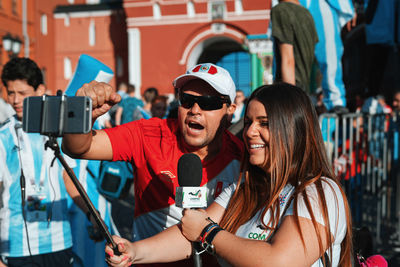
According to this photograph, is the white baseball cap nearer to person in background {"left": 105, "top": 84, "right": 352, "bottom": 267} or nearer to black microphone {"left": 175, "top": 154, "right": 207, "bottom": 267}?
person in background {"left": 105, "top": 84, "right": 352, "bottom": 267}

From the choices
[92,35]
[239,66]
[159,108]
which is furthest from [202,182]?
[92,35]

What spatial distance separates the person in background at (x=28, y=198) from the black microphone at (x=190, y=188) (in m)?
1.77

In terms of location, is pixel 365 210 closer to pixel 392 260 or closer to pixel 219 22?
pixel 392 260

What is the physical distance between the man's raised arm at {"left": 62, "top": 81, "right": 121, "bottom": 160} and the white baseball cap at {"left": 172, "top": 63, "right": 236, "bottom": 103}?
467 millimetres

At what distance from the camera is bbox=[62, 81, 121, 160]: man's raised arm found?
226cm

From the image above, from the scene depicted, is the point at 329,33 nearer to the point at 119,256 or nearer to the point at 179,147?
the point at 179,147

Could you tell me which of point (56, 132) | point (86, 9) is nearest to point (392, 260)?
point (56, 132)

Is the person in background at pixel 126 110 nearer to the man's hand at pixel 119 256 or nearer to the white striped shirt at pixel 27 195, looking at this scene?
the white striped shirt at pixel 27 195

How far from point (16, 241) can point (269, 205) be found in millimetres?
2157

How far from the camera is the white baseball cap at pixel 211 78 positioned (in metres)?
2.65

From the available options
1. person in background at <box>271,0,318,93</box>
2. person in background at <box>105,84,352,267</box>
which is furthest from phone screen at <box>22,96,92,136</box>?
person in background at <box>271,0,318,93</box>

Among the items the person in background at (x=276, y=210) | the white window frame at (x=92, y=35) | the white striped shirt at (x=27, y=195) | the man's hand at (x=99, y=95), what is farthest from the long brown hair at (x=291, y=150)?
the white window frame at (x=92, y=35)

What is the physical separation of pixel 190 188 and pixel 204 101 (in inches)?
34.2

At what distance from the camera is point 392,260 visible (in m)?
5.36
